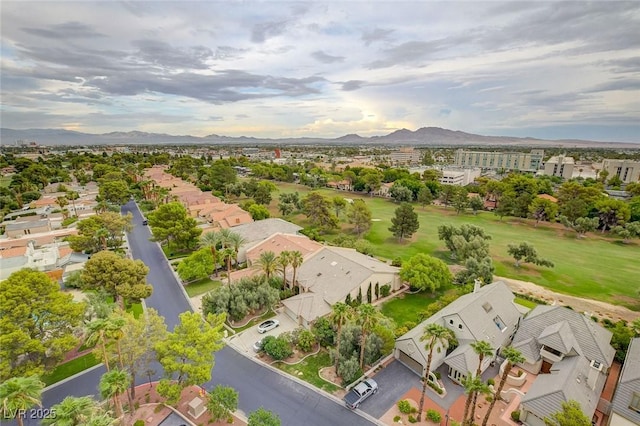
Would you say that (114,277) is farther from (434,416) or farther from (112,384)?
(434,416)

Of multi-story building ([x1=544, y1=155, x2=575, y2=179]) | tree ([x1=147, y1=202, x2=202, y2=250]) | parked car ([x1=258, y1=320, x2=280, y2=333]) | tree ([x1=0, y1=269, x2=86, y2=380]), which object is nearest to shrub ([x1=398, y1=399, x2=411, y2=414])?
parked car ([x1=258, y1=320, x2=280, y2=333])

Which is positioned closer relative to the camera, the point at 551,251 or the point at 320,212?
the point at 551,251

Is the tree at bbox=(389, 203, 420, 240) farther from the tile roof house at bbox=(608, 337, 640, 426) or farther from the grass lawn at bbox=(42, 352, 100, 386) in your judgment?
the grass lawn at bbox=(42, 352, 100, 386)

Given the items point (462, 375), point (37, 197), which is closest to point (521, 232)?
point (462, 375)

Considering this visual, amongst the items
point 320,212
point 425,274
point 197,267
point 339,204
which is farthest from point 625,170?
point 197,267

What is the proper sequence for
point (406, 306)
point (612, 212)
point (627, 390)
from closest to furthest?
point (627, 390)
point (406, 306)
point (612, 212)

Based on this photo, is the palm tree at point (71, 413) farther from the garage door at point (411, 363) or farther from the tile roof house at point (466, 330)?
the garage door at point (411, 363)
